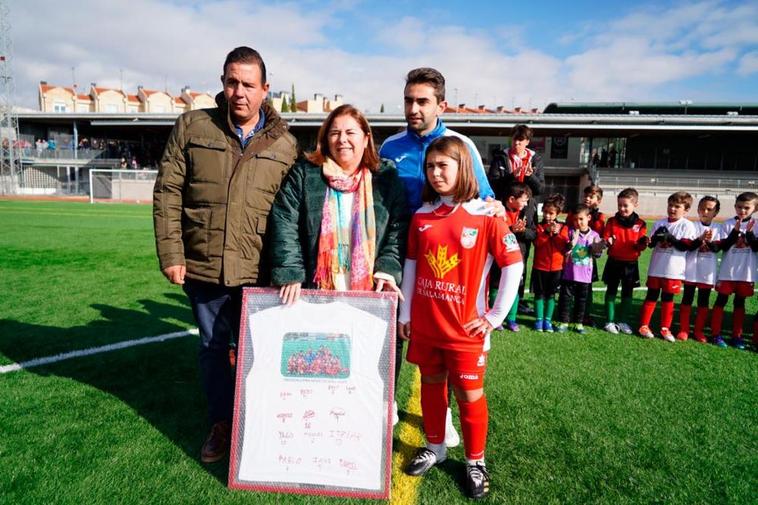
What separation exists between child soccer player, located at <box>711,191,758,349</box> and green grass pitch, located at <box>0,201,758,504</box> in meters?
0.42

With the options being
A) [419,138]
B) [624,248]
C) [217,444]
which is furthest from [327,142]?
[624,248]

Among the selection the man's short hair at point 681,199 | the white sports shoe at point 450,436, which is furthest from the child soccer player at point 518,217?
the white sports shoe at point 450,436

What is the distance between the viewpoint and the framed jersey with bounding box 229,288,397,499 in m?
2.36

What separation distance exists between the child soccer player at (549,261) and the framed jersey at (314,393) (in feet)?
11.6

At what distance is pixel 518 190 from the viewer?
5.05 metres

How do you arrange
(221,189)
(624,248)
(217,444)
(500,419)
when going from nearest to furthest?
1. (221,189)
2. (217,444)
3. (500,419)
4. (624,248)

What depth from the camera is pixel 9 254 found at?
903 centimetres

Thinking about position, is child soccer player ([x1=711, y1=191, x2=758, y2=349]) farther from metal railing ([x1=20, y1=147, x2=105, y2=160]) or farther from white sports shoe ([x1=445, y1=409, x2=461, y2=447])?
metal railing ([x1=20, y1=147, x2=105, y2=160])

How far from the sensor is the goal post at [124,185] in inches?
1154

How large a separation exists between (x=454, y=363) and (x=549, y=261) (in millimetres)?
3548

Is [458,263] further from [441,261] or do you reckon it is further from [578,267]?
[578,267]

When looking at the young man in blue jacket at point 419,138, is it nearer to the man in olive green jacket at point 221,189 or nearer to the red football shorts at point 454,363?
the red football shorts at point 454,363

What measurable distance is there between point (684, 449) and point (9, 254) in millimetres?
11063

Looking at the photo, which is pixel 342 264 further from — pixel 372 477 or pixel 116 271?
pixel 116 271
